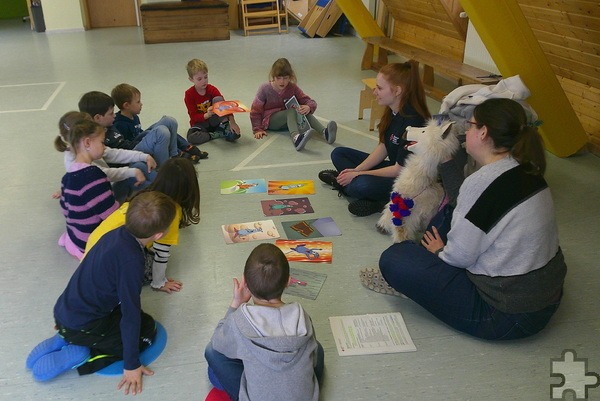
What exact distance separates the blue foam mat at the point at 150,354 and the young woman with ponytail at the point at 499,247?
114 cm

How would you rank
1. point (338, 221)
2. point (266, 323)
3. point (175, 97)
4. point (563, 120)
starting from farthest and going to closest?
1. point (175, 97)
2. point (563, 120)
3. point (338, 221)
4. point (266, 323)

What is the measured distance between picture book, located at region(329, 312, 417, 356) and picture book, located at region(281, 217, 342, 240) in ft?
2.56

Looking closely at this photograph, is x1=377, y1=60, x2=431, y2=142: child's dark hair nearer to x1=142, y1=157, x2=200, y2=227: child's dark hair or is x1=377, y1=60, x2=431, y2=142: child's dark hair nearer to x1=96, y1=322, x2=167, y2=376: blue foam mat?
x1=142, y1=157, x2=200, y2=227: child's dark hair

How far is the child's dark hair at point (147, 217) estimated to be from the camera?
201cm

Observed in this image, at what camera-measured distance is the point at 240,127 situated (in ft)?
16.8

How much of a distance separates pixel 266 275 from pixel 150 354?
80cm

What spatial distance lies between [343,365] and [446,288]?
0.56m

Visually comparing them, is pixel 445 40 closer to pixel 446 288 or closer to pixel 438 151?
pixel 438 151

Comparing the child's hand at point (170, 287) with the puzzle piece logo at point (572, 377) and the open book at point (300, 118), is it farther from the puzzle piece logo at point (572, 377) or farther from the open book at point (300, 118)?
the open book at point (300, 118)

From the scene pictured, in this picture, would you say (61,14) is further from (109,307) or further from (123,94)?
(109,307)

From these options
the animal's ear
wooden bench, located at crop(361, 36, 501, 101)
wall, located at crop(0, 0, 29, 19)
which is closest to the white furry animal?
the animal's ear

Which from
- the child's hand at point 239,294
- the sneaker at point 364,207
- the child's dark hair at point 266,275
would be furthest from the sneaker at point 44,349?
the sneaker at point 364,207

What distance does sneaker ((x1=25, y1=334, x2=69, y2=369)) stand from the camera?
2197mm

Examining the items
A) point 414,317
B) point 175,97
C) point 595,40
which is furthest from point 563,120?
point 175,97
